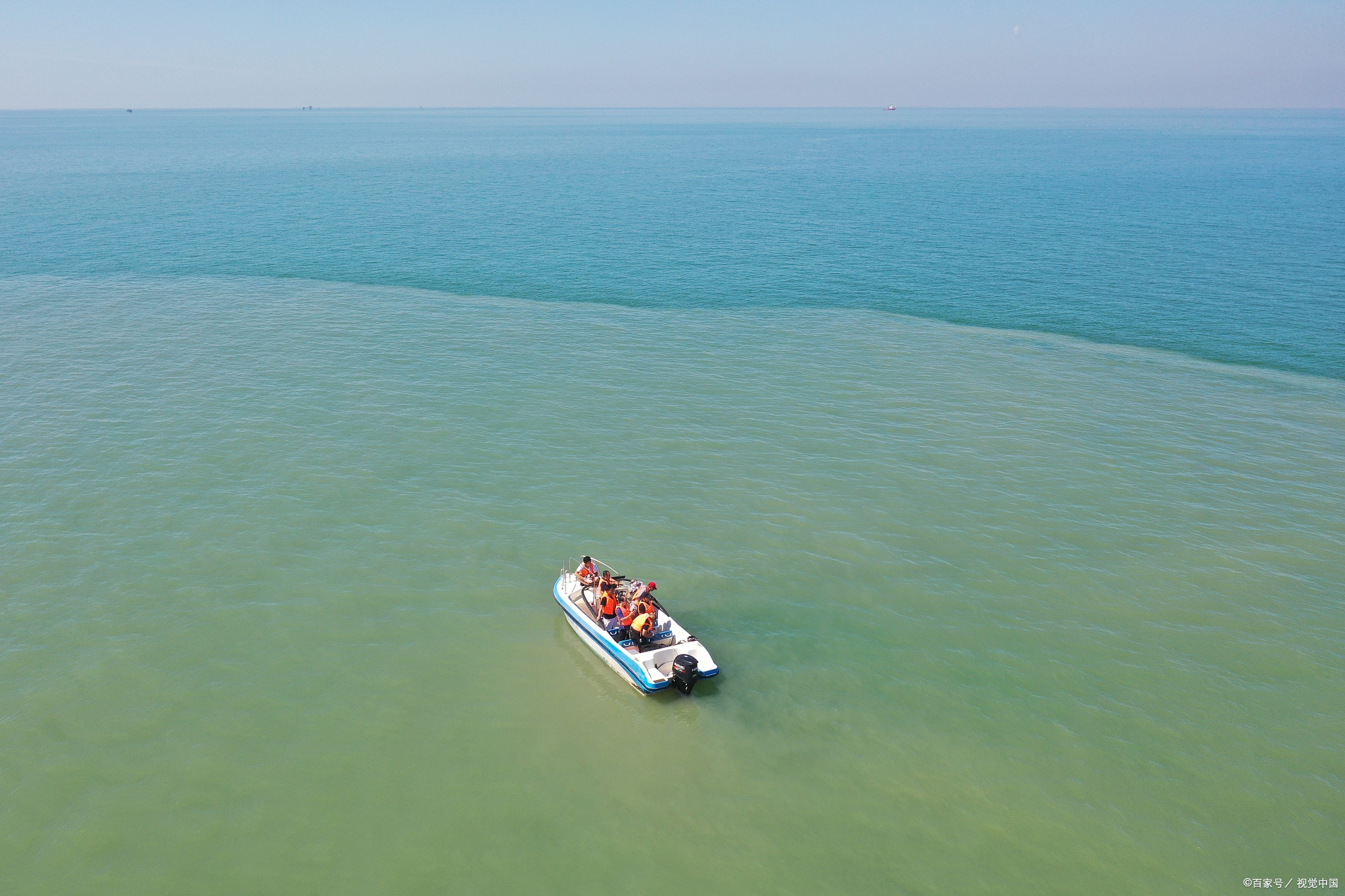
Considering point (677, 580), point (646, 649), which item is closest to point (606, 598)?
point (646, 649)

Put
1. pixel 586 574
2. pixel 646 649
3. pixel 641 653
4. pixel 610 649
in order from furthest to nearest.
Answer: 1. pixel 586 574
2. pixel 610 649
3. pixel 646 649
4. pixel 641 653

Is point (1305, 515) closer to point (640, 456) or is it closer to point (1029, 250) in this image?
point (640, 456)

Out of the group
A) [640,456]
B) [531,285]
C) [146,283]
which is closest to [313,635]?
[640,456]

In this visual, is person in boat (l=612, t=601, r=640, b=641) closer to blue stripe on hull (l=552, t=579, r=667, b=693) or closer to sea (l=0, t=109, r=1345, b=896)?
blue stripe on hull (l=552, t=579, r=667, b=693)

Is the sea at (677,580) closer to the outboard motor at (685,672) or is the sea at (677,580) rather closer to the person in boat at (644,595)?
the outboard motor at (685,672)

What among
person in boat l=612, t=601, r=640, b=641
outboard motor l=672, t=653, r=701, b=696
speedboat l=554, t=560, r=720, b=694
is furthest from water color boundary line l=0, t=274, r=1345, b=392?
outboard motor l=672, t=653, r=701, b=696

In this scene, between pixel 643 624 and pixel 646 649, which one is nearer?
pixel 643 624

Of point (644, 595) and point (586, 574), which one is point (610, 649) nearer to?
point (644, 595)
